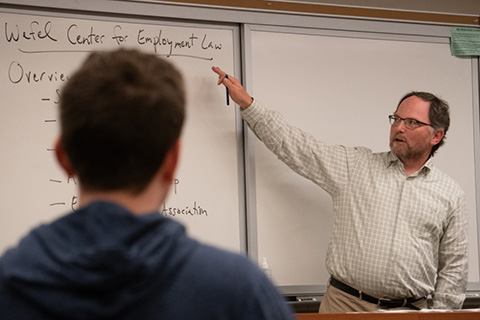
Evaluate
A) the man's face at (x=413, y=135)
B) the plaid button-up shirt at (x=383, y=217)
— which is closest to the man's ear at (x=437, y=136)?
the man's face at (x=413, y=135)

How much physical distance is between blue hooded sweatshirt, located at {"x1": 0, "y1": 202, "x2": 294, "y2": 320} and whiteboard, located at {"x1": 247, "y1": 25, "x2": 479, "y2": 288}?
83.5 inches

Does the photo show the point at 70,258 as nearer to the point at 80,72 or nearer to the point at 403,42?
the point at 80,72

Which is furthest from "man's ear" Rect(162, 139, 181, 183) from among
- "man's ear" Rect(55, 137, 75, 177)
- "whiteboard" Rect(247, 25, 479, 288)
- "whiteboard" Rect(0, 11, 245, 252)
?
"whiteboard" Rect(247, 25, 479, 288)

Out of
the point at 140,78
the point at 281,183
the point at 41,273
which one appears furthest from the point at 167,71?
the point at 281,183

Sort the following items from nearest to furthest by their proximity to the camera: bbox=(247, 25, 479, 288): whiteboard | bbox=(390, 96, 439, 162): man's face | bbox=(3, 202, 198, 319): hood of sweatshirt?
bbox=(3, 202, 198, 319): hood of sweatshirt < bbox=(390, 96, 439, 162): man's face < bbox=(247, 25, 479, 288): whiteboard

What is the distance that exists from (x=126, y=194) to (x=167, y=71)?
0.15 m

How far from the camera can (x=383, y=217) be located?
268 cm

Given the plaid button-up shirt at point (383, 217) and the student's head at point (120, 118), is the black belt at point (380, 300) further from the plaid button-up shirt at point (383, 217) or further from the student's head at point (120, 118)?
the student's head at point (120, 118)

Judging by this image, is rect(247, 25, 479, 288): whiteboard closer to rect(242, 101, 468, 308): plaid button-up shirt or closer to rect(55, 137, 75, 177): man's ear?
rect(242, 101, 468, 308): plaid button-up shirt

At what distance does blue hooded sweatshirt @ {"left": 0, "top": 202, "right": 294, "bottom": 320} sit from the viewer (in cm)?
71

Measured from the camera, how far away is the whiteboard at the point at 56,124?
255cm

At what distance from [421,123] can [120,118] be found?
2252 mm

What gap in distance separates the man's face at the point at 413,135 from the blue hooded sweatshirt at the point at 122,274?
212cm

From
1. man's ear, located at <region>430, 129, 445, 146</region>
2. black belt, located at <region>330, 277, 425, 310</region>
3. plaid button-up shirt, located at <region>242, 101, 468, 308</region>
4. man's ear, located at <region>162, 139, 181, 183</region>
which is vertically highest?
man's ear, located at <region>430, 129, 445, 146</region>
